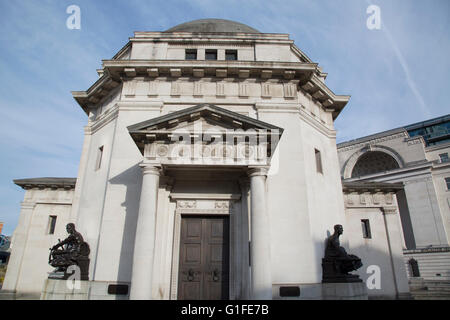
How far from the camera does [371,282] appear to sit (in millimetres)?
19266

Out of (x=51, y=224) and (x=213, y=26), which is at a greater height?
(x=213, y=26)

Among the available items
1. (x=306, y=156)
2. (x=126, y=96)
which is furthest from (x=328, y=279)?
(x=126, y=96)

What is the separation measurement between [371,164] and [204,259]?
47920 millimetres

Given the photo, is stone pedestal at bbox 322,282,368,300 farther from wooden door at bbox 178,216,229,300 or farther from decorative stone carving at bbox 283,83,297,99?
decorative stone carving at bbox 283,83,297,99

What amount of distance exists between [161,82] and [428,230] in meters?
42.9

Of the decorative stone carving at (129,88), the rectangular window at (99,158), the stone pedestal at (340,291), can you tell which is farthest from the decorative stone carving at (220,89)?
the stone pedestal at (340,291)

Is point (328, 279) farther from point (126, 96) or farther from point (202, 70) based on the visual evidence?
A: point (126, 96)

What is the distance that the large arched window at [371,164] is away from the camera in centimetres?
4928

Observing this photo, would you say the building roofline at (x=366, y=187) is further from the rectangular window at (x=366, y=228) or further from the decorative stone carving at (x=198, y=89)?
the decorative stone carving at (x=198, y=89)

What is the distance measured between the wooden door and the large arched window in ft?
145

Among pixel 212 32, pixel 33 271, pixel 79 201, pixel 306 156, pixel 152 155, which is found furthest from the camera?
pixel 33 271

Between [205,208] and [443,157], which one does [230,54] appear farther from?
[443,157]

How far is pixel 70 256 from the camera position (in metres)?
12.1

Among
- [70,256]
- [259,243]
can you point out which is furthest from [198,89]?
[70,256]
